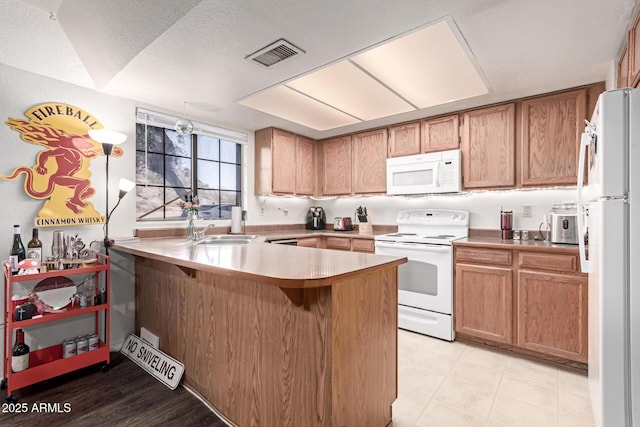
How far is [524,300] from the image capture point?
2408 millimetres

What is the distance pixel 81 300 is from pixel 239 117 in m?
2.17

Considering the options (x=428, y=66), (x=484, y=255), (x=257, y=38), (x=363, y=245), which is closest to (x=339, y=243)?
(x=363, y=245)

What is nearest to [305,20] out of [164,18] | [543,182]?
[164,18]

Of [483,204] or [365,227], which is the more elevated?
[483,204]

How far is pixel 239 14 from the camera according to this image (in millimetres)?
1530

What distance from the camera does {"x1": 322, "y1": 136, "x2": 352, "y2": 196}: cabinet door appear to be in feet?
13.1

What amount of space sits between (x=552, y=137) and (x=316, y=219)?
2.84 m

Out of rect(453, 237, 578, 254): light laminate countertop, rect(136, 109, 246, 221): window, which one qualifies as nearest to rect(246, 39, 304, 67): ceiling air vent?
rect(136, 109, 246, 221): window

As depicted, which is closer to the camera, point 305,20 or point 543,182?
point 305,20

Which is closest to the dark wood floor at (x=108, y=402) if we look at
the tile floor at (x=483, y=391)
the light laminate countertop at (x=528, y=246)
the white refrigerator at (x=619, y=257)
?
the tile floor at (x=483, y=391)

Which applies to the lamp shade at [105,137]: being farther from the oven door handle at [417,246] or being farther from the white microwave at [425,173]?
the white microwave at [425,173]

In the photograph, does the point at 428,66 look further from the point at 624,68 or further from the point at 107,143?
the point at 107,143

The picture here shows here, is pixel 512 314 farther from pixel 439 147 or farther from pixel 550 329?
pixel 439 147

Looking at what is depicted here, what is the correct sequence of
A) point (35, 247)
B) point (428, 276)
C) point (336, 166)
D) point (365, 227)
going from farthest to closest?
point (336, 166) < point (365, 227) < point (428, 276) < point (35, 247)
